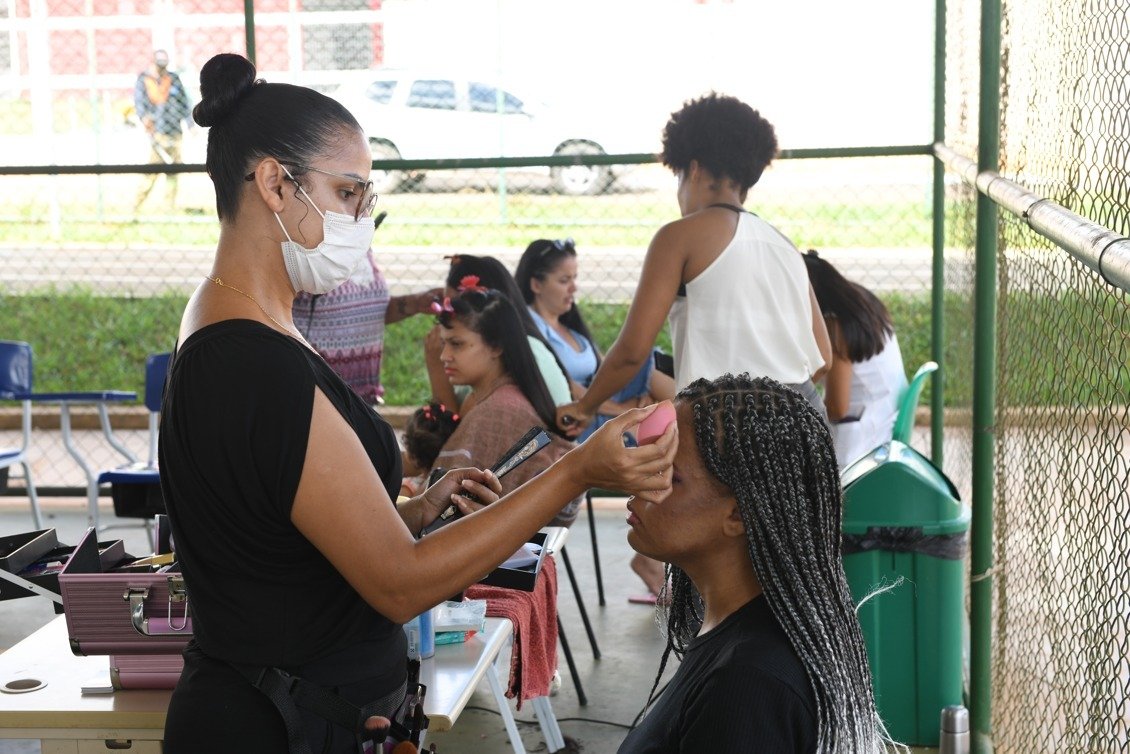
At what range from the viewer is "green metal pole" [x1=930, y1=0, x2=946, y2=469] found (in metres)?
5.97

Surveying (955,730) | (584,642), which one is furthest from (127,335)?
(955,730)

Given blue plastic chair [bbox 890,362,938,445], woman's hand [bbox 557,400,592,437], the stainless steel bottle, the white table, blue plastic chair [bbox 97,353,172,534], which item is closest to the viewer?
the white table

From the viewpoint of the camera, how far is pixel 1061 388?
8.26 ft

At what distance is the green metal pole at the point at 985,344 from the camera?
344 cm

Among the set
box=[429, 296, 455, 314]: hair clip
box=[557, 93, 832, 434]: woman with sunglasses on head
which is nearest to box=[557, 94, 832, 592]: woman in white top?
box=[557, 93, 832, 434]: woman with sunglasses on head

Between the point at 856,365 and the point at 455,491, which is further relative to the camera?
the point at 856,365

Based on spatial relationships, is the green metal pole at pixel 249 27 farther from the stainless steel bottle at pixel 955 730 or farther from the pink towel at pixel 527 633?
the stainless steel bottle at pixel 955 730

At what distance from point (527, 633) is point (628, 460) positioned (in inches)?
70.8

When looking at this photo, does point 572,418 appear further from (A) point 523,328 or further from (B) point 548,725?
(B) point 548,725

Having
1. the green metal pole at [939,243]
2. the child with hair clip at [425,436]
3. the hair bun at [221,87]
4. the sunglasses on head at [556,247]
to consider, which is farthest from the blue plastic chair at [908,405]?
the hair bun at [221,87]

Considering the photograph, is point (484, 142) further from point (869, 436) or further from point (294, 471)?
point (294, 471)

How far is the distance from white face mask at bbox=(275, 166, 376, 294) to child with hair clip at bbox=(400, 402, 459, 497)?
2589mm

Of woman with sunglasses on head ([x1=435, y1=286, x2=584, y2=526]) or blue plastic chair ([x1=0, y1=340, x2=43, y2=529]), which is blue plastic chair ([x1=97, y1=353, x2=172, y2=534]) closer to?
blue plastic chair ([x1=0, y1=340, x2=43, y2=529])

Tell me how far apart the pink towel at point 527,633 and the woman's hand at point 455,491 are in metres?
1.00
